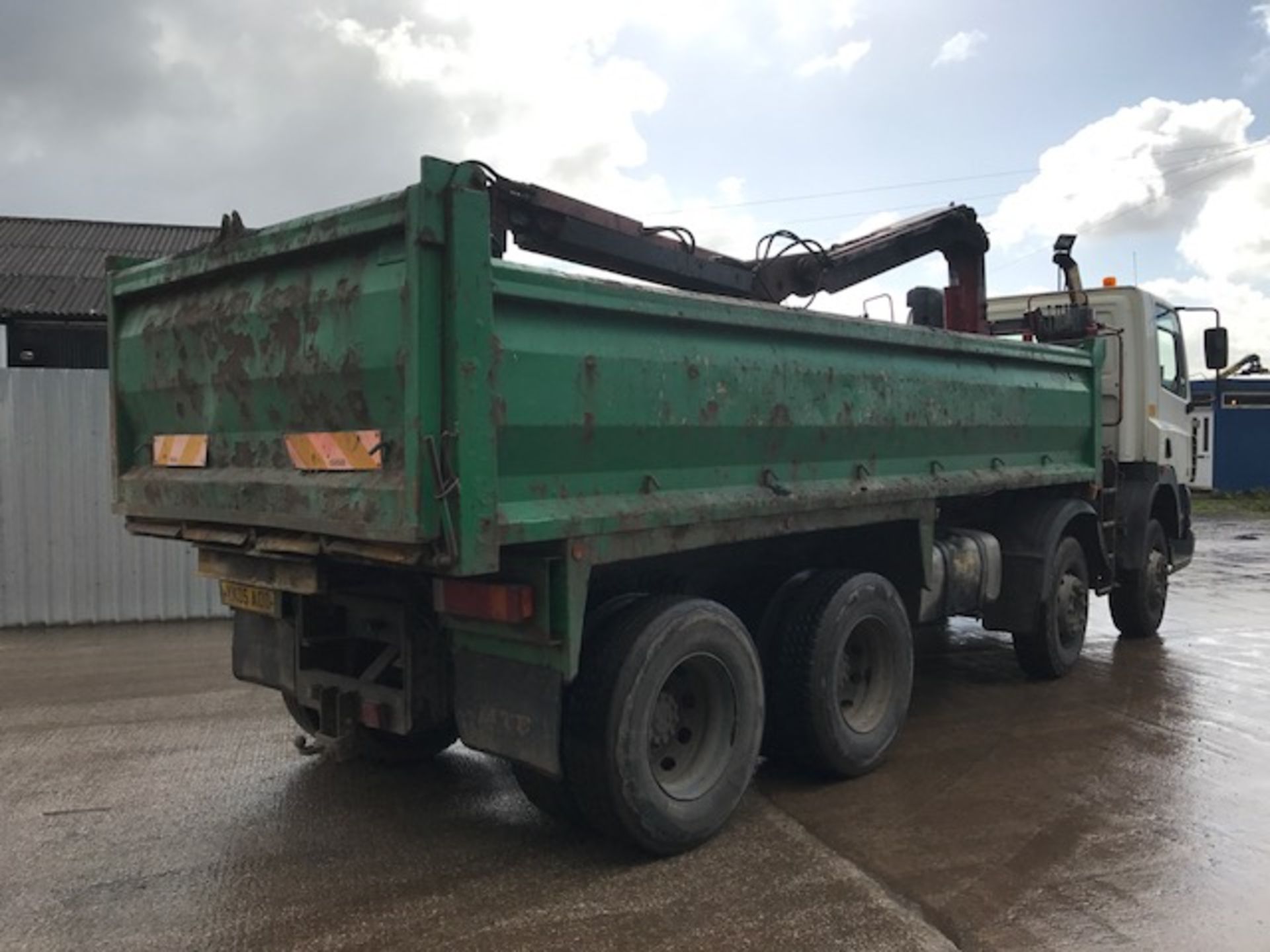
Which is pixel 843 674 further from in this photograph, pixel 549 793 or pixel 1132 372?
pixel 1132 372

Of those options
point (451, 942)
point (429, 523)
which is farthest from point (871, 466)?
point (451, 942)

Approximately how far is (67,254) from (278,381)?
38.6ft

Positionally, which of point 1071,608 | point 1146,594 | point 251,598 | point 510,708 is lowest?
point 1146,594

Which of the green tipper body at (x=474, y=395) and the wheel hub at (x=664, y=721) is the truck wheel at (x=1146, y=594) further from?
the wheel hub at (x=664, y=721)

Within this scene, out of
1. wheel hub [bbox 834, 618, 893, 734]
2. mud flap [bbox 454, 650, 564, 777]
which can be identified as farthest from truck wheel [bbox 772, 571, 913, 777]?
mud flap [bbox 454, 650, 564, 777]

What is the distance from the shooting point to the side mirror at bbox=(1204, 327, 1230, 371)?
27.9ft

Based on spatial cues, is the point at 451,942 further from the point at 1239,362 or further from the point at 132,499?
the point at 1239,362

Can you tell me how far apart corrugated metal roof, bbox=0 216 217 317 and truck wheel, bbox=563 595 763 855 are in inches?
328

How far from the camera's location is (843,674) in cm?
498

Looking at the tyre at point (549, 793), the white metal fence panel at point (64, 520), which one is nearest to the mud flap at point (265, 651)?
the tyre at point (549, 793)

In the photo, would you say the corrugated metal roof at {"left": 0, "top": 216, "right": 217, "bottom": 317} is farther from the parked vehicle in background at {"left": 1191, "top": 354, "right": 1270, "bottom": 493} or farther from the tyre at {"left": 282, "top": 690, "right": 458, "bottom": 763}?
the parked vehicle in background at {"left": 1191, "top": 354, "right": 1270, "bottom": 493}

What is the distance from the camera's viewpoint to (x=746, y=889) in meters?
3.65

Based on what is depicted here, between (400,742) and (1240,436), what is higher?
(1240,436)

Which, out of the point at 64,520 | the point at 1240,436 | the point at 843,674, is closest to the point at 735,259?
the point at 843,674
